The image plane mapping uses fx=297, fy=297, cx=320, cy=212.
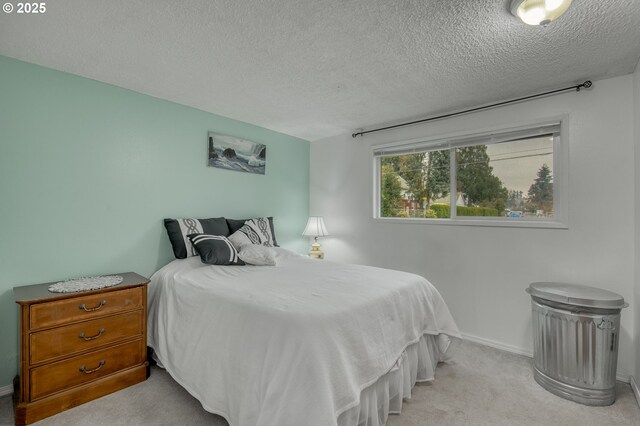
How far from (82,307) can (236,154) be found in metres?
2.11

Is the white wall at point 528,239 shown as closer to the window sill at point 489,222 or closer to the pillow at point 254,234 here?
the window sill at point 489,222

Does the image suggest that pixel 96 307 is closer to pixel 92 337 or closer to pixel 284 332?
pixel 92 337

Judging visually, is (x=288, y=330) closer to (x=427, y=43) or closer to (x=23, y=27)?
(x=427, y=43)

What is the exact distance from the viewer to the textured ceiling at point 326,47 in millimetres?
1618

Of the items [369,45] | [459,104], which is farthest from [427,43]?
[459,104]

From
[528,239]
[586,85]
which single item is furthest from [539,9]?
[528,239]

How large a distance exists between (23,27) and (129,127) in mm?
953

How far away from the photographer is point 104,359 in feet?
6.81

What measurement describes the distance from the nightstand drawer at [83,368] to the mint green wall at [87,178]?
1.79 feet

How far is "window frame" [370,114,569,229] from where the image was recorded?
99.7 inches

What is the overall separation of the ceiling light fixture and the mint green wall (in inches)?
111

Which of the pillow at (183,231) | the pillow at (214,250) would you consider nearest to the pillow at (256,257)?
the pillow at (214,250)

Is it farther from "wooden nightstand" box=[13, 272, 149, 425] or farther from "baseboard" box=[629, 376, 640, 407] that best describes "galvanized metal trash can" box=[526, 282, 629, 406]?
"wooden nightstand" box=[13, 272, 149, 425]

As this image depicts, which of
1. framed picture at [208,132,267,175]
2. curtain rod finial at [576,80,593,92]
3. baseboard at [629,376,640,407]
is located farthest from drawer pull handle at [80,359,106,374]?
curtain rod finial at [576,80,593,92]
